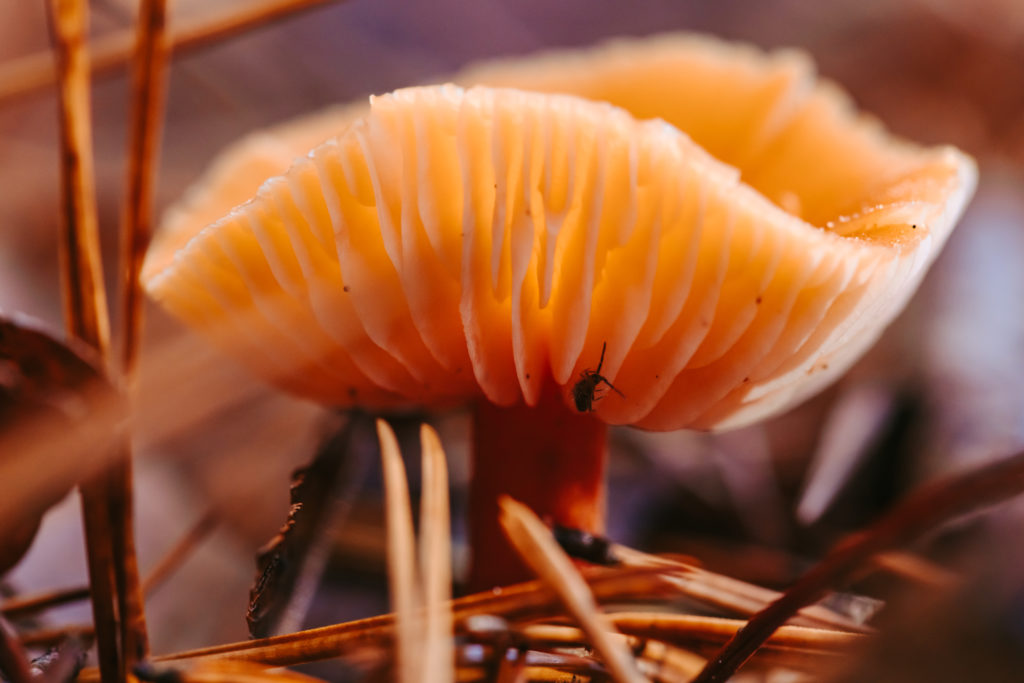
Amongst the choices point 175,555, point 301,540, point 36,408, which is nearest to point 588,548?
point 301,540

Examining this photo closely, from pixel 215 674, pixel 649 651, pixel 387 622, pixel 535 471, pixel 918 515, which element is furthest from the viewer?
pixel 535 471

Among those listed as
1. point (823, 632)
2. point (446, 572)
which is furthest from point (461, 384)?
point (823, 632)

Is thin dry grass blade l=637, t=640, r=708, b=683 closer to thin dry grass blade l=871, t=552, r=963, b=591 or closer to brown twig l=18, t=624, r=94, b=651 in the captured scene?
thin dry grass blade l=871, t=552, r=963, b=591

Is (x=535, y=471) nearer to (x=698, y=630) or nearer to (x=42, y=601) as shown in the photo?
(x=698, y=630)

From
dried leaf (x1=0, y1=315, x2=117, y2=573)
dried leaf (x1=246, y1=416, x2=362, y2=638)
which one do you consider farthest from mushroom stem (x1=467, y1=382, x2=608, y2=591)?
dried leaf (x1=0, y1=315, x2=117, y2=573)

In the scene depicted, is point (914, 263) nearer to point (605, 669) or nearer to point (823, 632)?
point (823, 632)
